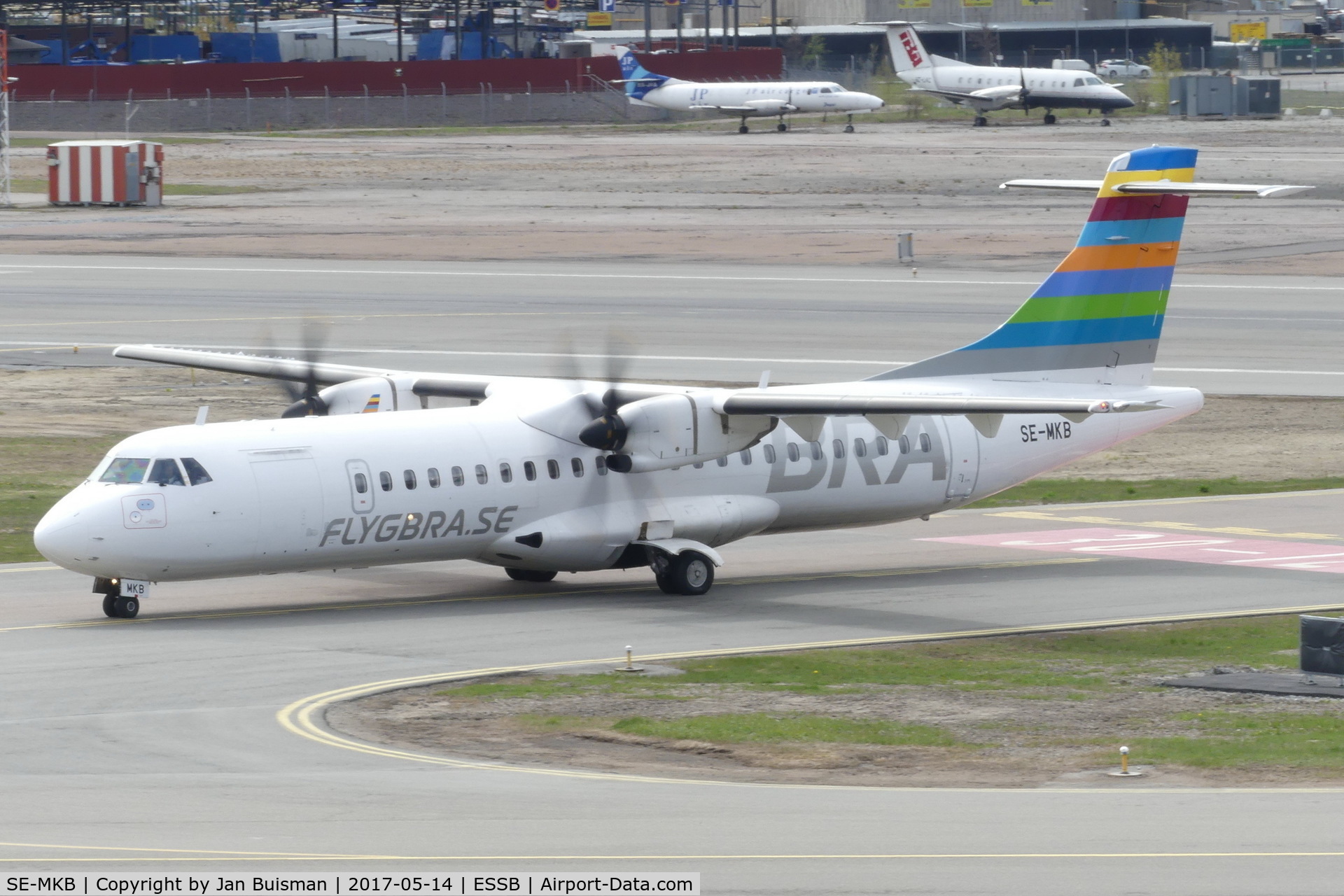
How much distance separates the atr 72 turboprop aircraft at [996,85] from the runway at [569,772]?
4178 inches

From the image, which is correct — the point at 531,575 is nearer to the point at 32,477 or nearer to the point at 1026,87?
the point at 32,477

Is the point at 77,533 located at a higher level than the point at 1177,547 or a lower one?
higher

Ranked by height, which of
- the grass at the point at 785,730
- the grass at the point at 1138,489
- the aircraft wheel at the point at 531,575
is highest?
the grass at the point at 785,730

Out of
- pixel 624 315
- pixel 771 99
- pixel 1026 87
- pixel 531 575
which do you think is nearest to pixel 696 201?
pixel 624 315

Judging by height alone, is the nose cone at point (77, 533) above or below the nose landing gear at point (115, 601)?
above

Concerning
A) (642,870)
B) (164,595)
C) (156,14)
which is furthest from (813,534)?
(156,14)

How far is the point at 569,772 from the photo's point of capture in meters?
18.8

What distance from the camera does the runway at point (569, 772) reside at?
14.2m

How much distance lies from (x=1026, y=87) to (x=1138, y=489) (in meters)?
104

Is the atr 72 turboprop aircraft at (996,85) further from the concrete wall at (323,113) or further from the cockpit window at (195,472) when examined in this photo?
the cockpit window at (195,472)

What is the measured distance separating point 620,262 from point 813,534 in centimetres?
3688

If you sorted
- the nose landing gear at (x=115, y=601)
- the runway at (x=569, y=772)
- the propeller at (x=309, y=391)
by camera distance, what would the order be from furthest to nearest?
1. the propeller at (x=309, y=391)
2. the nose landing gear at (x=115, y=601)
3. the runway at (x=569, y=772)
